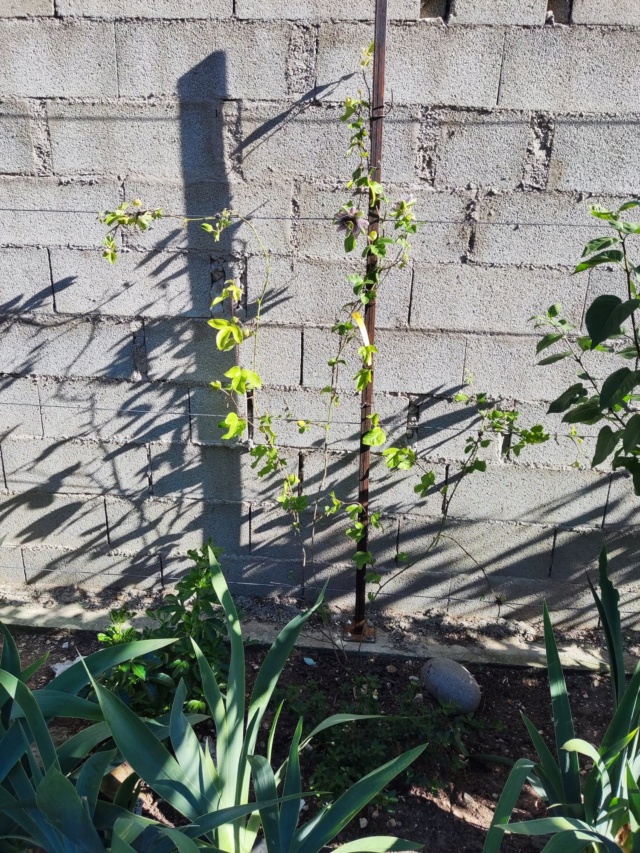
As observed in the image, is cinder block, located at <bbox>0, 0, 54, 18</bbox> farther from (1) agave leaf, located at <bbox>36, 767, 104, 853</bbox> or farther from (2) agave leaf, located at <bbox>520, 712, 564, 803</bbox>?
(2) agave leaf, located at <bbox>520, 712, 564, 803</bbox>

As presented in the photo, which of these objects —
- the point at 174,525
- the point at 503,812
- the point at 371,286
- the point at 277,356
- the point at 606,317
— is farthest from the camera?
the point at 174,525

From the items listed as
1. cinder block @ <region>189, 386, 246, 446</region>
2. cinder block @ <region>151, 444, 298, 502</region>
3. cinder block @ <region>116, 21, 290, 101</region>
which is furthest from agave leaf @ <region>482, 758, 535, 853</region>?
cinder block @ <region>116, 21, 290, 101</region>

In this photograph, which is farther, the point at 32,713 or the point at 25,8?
the point at 25,8

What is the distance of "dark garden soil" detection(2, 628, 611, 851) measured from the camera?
6.00ft

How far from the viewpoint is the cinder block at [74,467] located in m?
2.66

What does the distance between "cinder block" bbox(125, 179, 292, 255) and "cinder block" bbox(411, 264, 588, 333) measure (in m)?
0.52

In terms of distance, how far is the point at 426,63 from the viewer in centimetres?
216

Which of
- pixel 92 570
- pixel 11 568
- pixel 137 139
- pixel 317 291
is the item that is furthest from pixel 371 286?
pixel 11 568

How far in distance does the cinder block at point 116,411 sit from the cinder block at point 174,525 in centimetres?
28

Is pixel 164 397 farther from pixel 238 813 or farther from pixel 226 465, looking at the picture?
pixel 238 813

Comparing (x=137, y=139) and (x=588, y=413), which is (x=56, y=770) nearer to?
(x=588, y=413)

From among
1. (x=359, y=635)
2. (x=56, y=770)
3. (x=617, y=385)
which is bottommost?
(x=359, y=635)

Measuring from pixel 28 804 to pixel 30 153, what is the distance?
2.06 m

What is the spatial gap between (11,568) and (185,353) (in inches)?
48.5
